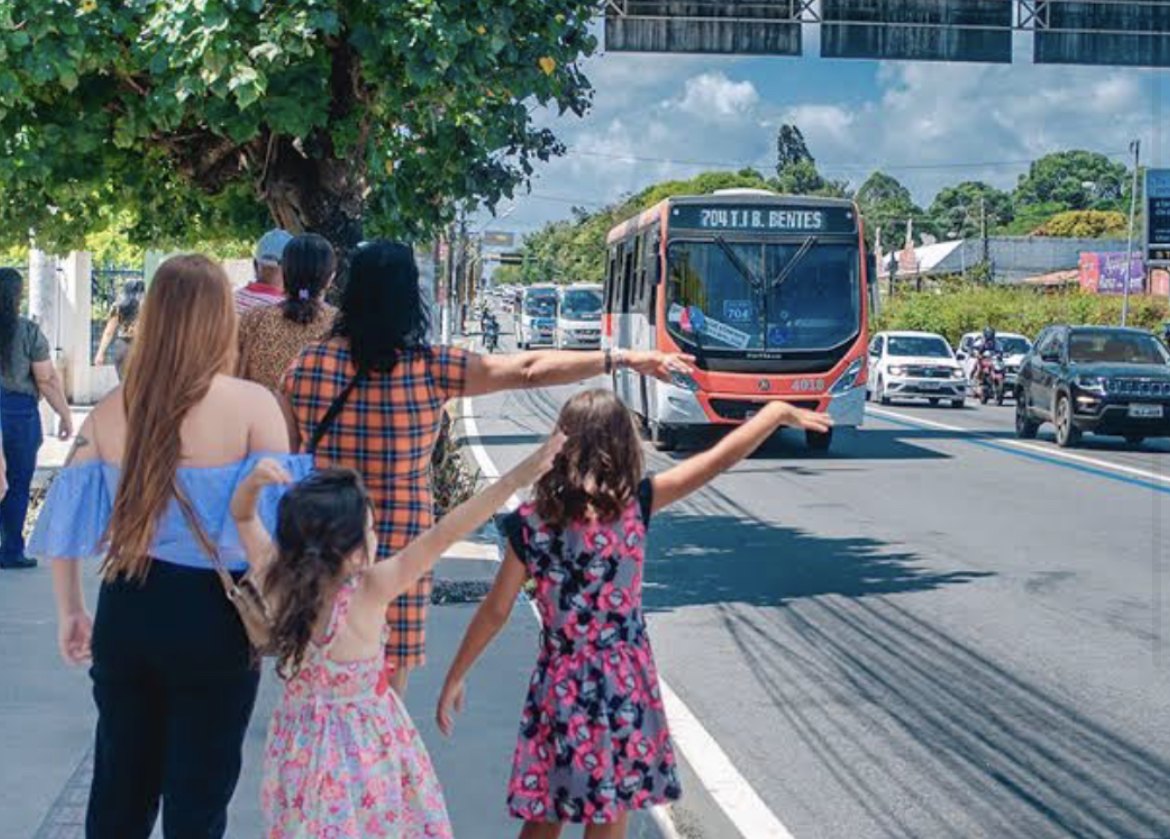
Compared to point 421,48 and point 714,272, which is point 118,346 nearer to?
point 421,48

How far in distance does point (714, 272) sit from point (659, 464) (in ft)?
9.59

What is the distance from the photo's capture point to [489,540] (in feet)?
43.0

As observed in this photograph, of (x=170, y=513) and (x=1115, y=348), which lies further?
(x=1115, y=348)

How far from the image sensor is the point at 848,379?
22.4 m

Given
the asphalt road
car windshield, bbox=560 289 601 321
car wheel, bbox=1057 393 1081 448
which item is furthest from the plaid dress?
car windshield, bbox=560 289 601 321

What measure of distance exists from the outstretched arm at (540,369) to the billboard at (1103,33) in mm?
25376

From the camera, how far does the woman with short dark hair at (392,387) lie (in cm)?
509

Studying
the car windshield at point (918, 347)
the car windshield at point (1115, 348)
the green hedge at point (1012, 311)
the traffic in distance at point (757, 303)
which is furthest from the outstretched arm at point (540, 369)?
the green hedge at point (1012, 311)

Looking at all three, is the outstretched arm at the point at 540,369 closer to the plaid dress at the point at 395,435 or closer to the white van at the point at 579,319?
the plaid dress at the point at 395,435

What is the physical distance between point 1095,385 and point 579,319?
131 ft

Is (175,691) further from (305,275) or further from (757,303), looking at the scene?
(757,303)

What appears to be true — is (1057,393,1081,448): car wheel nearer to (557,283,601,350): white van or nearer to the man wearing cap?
the man wearing cap

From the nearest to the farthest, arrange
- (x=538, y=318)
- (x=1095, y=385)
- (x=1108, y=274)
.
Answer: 1. (x=1095, y=385)
2. (x=538, y=318)
3. (x=1108, y=274)

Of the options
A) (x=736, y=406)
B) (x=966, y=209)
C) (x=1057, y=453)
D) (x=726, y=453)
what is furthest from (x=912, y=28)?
(x=966, y=209)
